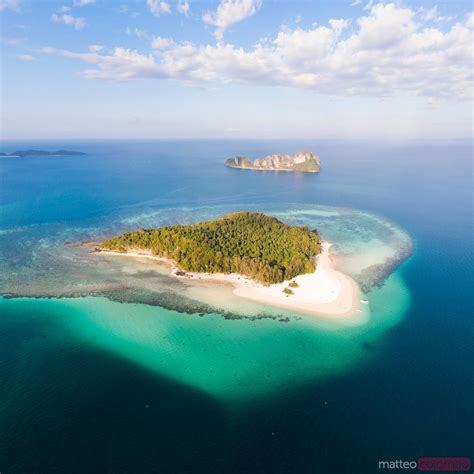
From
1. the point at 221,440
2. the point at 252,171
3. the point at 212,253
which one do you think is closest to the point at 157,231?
the point at 212,253

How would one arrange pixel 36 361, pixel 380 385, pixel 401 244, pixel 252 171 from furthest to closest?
pixel 252 171 → pixel 401 244 → pixel 36 361 → pixel 380 385

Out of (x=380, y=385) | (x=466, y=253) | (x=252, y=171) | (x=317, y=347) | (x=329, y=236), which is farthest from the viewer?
(x=252, y=171)

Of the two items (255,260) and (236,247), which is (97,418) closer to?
(255,260)

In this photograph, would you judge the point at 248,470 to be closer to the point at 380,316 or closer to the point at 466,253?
the point at 380,316

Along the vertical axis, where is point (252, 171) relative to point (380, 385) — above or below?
above

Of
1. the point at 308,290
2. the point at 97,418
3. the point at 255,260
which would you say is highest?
the point at 255,260

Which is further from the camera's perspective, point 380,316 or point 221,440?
point 380,316

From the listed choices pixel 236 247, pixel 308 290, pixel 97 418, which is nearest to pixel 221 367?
pixel 97 418
